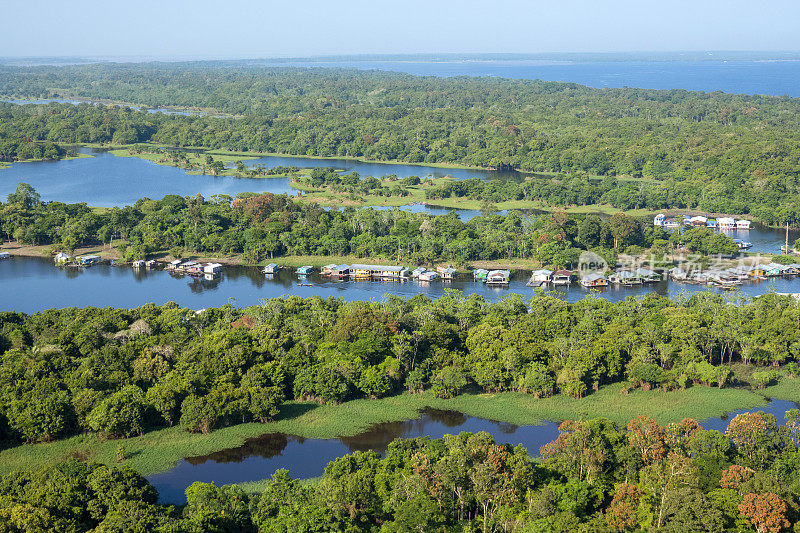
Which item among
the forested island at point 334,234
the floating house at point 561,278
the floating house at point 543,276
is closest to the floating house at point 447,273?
the forested island at point 334,234

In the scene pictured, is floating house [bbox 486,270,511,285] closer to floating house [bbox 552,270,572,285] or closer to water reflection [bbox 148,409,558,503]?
floating house [bbox 552,270,572,285]

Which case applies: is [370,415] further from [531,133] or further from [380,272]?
Result: [531,133]

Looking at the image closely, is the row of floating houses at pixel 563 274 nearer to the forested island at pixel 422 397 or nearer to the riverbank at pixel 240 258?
the riverbank at pixel 240 258

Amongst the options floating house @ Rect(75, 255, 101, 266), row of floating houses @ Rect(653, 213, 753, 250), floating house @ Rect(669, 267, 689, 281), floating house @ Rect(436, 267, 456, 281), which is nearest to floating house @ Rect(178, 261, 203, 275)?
floating house @ Rect(75, 255, 101, 266)

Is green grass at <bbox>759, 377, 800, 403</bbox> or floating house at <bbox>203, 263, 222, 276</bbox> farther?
floating house at <bbox>203, 263, 222, 276</bbox>

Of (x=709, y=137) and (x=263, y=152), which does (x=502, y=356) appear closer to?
(x=709, y=137)

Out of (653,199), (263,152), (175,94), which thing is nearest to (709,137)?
(653,199)
